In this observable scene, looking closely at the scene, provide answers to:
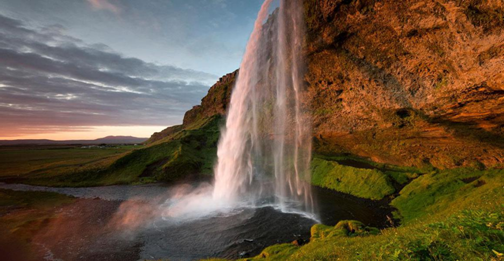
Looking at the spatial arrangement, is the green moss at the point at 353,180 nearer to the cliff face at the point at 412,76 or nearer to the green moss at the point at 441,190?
the green moss at the point at 441,190

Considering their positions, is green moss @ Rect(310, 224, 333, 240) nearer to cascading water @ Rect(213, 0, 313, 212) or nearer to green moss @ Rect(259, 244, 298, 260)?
green moss @ Rect(259, 244, 298, 260)

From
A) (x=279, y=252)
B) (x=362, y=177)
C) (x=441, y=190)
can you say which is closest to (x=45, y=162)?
(x=279, y=252)

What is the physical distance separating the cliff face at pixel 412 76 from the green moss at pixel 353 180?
20.2ft

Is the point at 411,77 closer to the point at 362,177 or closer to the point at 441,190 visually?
the point at 441,190

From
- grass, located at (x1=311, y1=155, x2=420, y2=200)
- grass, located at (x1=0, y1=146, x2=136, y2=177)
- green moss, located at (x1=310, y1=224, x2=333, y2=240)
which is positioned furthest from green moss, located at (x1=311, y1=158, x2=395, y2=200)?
grass, located at (x1=0, y1=146, x2=136, y2=177)

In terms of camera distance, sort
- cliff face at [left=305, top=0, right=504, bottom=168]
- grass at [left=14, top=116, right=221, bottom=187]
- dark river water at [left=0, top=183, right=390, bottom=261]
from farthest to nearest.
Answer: grass at [left=14, top=116, right=221, bottom=187], dark river water at [left=0, top=183, right=390, bottom=261], cliff face at [left=305, top=0, right=504, bottom=168]

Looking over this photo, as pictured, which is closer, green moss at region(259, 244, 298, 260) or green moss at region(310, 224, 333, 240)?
green moss at region(259, 244, 298, 260)

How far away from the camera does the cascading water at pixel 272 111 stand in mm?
35031

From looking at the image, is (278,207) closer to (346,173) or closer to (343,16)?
(346,173)

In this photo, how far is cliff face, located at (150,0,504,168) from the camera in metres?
18.4

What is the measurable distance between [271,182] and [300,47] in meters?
29.2

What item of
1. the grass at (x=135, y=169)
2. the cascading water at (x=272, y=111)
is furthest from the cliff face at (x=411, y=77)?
the grass at (x=135, y=169)

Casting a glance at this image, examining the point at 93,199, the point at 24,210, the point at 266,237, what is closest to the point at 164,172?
the point at 93,199

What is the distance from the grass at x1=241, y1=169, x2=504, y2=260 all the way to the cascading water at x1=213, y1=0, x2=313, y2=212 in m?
13.0
